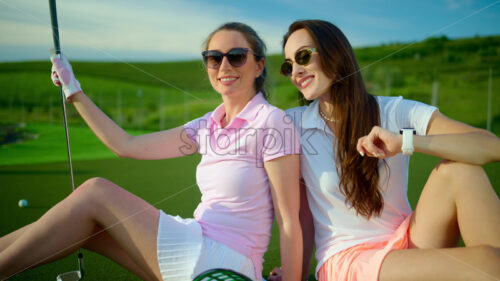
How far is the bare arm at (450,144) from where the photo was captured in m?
→ 1.63

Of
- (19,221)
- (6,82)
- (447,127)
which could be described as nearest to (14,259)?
(447,127)

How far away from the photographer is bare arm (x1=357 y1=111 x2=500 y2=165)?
5.36ft

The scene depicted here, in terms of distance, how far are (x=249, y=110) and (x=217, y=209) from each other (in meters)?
0.53

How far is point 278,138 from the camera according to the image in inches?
73.1

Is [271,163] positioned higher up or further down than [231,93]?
further down

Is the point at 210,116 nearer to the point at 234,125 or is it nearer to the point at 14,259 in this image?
the point at 234,125

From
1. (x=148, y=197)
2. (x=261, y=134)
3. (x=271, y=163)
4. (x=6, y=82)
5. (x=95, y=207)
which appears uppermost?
(x=6, y=82)

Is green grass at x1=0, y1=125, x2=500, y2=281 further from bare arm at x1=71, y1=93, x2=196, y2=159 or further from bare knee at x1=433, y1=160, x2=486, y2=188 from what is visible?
bare knee at x1=433, y1=160, x2=486, y2=188

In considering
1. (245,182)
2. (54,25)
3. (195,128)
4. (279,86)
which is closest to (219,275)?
(245,182)

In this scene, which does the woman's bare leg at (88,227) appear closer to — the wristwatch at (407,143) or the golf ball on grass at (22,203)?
the wristwatch at (407,143)

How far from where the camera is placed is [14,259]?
5.68 feet

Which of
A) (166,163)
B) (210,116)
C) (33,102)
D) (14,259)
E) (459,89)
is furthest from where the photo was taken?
(459,89)

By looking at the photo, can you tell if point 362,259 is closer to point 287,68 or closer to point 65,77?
point 287,68

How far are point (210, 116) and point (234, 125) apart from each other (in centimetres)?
21
